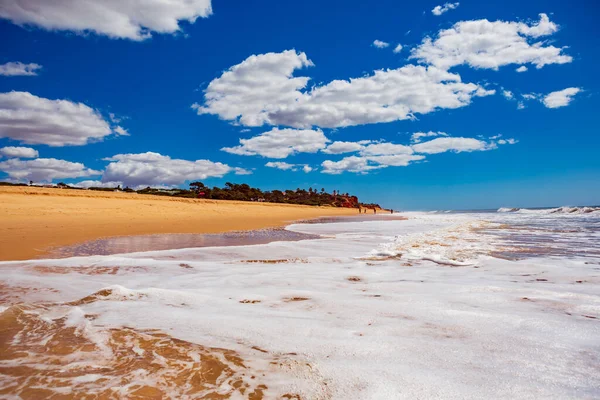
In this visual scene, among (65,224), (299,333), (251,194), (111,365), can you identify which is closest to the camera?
(111,365)

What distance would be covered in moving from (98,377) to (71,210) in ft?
67.7

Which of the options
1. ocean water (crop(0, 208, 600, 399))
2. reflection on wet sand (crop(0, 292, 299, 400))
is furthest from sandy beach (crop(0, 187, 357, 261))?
reflection on wet sand (crop(0, 292, 299, 400))

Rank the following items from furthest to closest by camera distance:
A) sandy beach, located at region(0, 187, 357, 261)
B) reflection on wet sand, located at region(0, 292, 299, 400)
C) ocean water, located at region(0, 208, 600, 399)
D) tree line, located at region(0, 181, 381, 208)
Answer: tree line, located at region(0, 181, 381, 208)
sandy beach, located at region(0, 187, 357, 261)
ocean water, located at region(0, 208, 600, 399)
reflection on wet sand, located at region(0, 292, 299, 400)

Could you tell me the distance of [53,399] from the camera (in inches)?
71.0

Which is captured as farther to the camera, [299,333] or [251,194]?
[251,194]

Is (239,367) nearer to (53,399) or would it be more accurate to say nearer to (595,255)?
(53,399)

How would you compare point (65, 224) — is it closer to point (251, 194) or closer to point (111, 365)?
point (111, 365)

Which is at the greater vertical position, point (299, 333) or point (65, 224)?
point (65, 224)

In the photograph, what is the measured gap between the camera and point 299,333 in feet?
9.30

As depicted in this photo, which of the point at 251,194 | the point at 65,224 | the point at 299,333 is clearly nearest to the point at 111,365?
the point at 299,333

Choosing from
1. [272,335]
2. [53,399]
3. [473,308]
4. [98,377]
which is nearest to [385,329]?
[272,335]

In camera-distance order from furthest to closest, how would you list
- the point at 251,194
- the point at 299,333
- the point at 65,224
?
1. the point at 251,194
2. the point at 65,224
3. the point at 299,333

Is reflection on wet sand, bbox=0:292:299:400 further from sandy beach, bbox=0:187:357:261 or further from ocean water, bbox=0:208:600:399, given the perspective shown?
sandy beach, bbox=0:187:357:261

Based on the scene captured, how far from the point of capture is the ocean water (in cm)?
202
